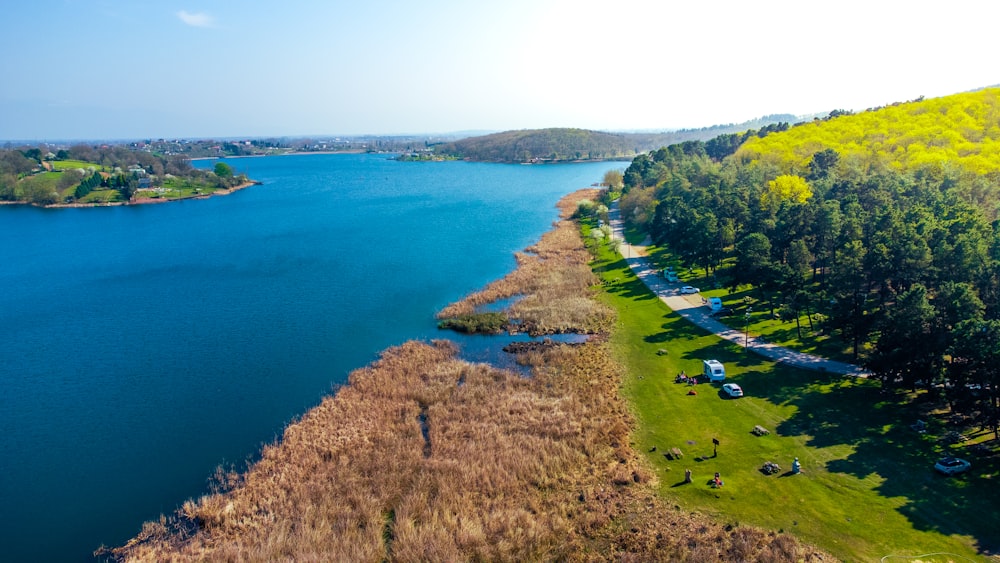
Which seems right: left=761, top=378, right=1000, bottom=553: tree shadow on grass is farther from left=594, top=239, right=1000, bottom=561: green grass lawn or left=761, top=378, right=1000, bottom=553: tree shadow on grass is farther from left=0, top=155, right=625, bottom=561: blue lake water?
left=0, top=155, right=625, bottom=561: blue lake water

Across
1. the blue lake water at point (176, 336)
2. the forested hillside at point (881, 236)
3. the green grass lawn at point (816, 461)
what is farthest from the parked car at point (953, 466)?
the blue lake water at point (176, 336)

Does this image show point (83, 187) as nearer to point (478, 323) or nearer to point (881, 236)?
point (478, 323)

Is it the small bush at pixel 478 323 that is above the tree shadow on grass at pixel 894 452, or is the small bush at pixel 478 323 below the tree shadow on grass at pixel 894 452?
below

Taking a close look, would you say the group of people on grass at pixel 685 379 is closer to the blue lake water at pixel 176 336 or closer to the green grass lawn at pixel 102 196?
the blue lake water at pixel 176 336

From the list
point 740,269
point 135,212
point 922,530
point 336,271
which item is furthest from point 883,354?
point 135,212

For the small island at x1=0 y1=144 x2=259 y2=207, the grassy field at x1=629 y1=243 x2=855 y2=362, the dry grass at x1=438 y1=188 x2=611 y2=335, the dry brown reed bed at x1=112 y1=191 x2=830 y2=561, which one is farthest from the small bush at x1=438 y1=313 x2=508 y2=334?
the small island at x1=0 y1=144 x2=259 y2=207

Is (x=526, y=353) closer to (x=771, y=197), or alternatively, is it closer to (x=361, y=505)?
(x=361, y=505)

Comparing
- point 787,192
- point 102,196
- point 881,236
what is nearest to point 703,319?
point 881,236
